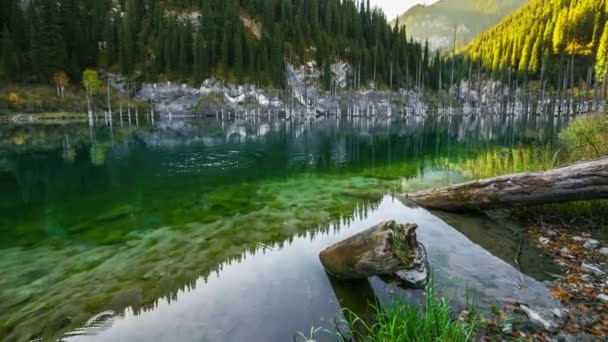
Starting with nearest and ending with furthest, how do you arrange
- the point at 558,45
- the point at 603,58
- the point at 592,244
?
the point at 592,244
the point at 603,58
the point at 558,45

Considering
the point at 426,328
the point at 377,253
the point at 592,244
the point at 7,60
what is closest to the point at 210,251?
the point at 377,253

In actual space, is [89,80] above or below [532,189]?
above

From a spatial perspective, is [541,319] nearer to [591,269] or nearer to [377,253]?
[591,269]

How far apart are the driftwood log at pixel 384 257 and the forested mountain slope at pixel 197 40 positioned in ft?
286

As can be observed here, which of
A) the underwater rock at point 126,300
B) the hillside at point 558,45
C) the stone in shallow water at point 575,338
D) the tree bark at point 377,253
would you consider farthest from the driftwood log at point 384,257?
the hillside at point 558,45

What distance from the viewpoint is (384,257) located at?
5.68m

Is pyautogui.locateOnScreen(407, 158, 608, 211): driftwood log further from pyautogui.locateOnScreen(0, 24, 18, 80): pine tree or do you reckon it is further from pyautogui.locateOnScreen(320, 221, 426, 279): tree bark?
pyautogui.locateOnScreen(0, 24, 18, 80): pine tree

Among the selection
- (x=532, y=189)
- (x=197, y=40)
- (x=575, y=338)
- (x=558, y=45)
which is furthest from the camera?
(x=197, y=40)

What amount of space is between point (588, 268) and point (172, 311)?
24.1 ft

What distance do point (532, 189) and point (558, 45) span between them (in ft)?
349

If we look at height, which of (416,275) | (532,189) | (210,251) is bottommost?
(210,251)

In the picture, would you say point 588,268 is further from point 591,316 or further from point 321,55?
point 321,55

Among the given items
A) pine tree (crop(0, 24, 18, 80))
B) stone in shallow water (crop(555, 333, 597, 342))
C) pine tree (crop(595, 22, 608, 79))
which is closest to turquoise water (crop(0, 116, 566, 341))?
stone in shallow water (crop(555, 333, 597, 342))

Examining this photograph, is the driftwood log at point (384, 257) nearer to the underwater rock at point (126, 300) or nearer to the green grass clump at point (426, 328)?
the green grass clump at point (426, 328)
